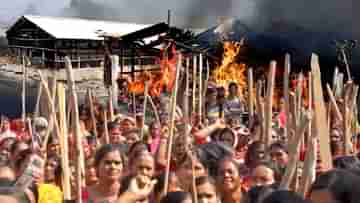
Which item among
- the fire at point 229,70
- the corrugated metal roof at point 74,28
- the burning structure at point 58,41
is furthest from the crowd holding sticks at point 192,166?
the corrugated metal roof at point 74,28

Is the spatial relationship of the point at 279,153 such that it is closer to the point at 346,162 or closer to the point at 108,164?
the point at 346,162

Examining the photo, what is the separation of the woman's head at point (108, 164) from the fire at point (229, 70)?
10.3 meters

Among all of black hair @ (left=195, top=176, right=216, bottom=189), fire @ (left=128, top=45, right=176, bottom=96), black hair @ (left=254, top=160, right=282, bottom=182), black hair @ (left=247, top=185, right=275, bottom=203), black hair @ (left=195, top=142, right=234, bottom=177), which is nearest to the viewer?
black hair @ (left=247, top=185, right=275, bottom=203)

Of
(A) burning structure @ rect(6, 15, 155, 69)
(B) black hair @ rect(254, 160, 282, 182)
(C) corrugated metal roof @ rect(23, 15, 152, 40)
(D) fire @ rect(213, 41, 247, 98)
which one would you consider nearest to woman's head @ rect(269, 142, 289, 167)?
(B) black hair @ rect(254, 160, 282, 182)

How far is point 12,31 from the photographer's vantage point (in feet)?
68.7

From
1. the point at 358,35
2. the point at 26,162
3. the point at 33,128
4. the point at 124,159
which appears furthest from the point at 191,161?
the point at 358,35

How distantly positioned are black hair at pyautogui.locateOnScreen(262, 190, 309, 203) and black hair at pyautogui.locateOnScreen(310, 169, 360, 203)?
119 mm

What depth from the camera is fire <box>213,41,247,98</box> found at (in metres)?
14.2

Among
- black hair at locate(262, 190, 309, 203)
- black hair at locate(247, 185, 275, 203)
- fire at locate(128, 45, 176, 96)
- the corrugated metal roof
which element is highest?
the corrugated metal roof

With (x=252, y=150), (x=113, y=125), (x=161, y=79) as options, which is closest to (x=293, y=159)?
(x=252, y=150)

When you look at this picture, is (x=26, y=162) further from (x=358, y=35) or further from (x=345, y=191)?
(x=358, y=35)

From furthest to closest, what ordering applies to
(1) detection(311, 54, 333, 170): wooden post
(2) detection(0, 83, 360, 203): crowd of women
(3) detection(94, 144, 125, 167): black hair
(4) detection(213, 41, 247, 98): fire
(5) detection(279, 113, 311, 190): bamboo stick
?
1. (4) detection(213, 41, 247, 98): fire
2. (3) detection(94, 144, 125, 167): black hair
3. (1) detection(311, 54, 333, 170): wooden post
4. (5) detection(279, 113, 311, 190): bamboo stick
5. (2) detection(0, 83, 360, 203): crowd of women

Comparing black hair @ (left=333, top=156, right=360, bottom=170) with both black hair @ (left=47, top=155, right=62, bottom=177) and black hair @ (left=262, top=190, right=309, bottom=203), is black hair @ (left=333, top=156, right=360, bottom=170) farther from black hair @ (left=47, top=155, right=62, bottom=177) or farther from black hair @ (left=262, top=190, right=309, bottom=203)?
black hair @ (left=47, top=155, right=62, bottom=177)

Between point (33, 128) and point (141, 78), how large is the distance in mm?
10829
